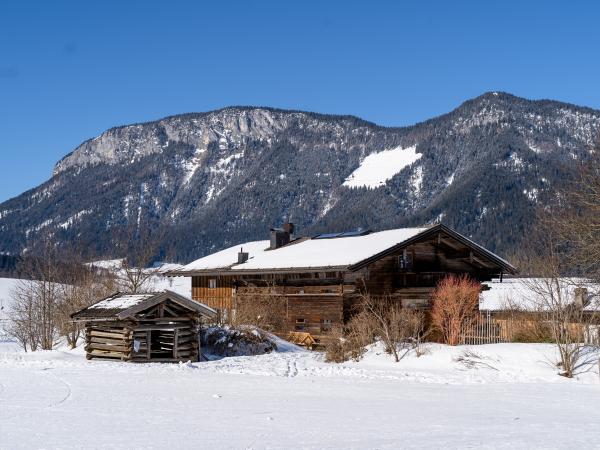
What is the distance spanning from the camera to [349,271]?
3553 centimetres

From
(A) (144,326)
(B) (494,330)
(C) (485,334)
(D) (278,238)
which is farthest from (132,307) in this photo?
(D) (278,238)

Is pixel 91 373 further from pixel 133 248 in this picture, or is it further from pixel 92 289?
pixel 133 248

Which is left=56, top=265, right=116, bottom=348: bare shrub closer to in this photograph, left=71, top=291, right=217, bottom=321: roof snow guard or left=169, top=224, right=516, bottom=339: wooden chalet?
left=169, top=224, right=516, bottom=339: wooden chalet

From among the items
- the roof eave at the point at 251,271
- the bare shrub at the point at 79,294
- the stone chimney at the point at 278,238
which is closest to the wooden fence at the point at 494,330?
the roof eave at the point at 251,271

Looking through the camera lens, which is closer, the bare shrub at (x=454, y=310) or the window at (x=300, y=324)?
the bare shrub at (x=454, y=310)

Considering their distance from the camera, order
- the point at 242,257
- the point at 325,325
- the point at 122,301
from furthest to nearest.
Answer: the point at 242,257, the point at 325,325, the point at 122,301

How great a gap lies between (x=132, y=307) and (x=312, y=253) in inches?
535

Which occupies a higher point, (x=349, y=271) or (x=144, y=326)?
(x=349, y=271)

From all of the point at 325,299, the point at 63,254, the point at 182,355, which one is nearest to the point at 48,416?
the point at 182,355

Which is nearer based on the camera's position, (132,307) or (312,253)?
(132,307)

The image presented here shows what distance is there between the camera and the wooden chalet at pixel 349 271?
37.2 metres

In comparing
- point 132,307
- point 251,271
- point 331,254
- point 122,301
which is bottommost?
point 132,307

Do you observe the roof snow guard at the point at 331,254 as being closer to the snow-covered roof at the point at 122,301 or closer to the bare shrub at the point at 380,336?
the bare shrub at the point at 380,336

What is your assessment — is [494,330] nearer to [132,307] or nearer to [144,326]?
[144,326]
